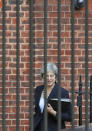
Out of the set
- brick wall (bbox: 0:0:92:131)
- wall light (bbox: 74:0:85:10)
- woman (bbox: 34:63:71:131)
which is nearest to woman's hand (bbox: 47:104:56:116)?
woman (bbox: 34:63:71:131)

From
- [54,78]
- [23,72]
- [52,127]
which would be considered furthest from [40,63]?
[52,127]

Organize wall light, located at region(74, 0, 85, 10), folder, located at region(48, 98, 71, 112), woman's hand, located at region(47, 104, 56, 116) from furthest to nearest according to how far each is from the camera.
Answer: wall light, located at region(74, 0, 85, 10)
woman's hand, located at region(47, 104, 56, 116)
folder, located at region(48, 98, 71, 112)

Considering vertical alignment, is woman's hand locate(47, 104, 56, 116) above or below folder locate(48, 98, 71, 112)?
below

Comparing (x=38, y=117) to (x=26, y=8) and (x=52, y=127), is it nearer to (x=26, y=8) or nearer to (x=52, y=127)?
(x=52, y=127)

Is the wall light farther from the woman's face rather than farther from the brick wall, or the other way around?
the woman's face

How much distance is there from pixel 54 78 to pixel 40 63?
3.78 feet

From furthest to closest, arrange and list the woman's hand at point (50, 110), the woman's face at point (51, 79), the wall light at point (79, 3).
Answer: the wall light at point (79, 3)
the woman's face at point (51, 79)
the woman's hand at point (50, 110)

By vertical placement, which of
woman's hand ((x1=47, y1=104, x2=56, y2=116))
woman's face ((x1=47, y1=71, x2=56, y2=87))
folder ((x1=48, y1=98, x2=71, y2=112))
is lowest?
woman's hand ((x1=47, y1=104, x2=56, y2=116))

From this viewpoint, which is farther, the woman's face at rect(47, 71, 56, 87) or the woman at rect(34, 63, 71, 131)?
the woman's face at rect(47, 71, 56, 87)

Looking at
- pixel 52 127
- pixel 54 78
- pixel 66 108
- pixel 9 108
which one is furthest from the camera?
pixel 9 108

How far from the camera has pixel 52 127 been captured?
4.29 m

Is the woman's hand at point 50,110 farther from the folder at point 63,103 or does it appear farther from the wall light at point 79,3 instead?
the wall light at point 79,3

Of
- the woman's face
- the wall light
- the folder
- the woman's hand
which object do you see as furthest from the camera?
the wall light

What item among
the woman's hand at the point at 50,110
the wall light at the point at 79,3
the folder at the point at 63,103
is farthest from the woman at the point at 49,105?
the wall light at the point at 79,3
